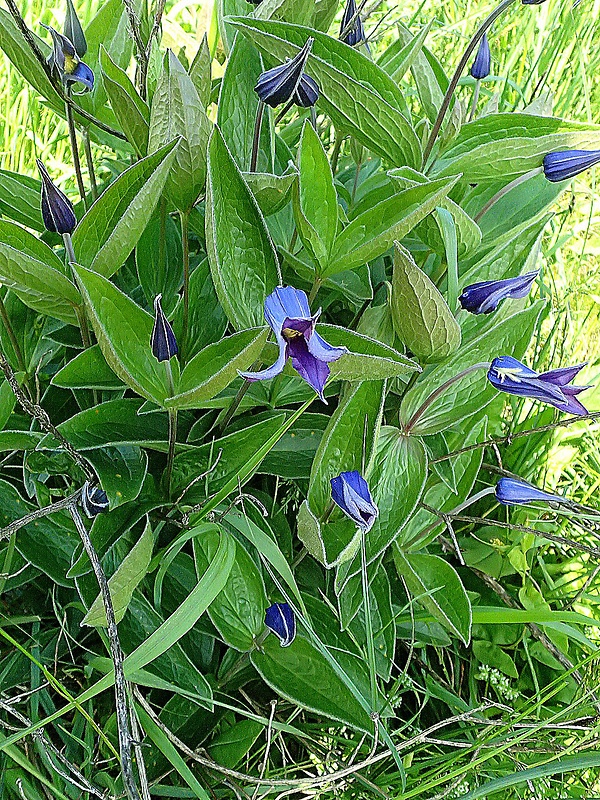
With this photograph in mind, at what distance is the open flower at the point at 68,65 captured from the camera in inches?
27.4

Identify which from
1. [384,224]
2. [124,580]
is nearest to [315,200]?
[384,224]

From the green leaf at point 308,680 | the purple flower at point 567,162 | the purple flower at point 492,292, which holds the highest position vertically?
the purple flower at point 567,162

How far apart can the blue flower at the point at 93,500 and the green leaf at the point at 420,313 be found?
0.33 meters

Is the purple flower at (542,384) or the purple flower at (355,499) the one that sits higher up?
the purple flower at (542,384)

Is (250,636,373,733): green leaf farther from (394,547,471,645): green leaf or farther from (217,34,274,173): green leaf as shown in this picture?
(217,34,274,173): green leaf

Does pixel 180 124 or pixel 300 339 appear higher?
pixel 180 124

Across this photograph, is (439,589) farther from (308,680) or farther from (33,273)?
(33,273)

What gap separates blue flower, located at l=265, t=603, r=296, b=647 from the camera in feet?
2.49

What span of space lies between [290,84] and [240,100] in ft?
0.48

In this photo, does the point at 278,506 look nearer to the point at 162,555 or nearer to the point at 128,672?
the point at 162,555

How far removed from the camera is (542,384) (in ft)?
2.20

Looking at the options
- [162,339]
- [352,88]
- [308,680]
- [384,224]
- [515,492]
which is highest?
[352,88]

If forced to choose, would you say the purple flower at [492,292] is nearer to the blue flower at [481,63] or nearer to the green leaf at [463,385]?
the green leaf at [463,385]

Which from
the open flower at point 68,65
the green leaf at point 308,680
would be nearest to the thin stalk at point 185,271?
the open flower at point 68,65
